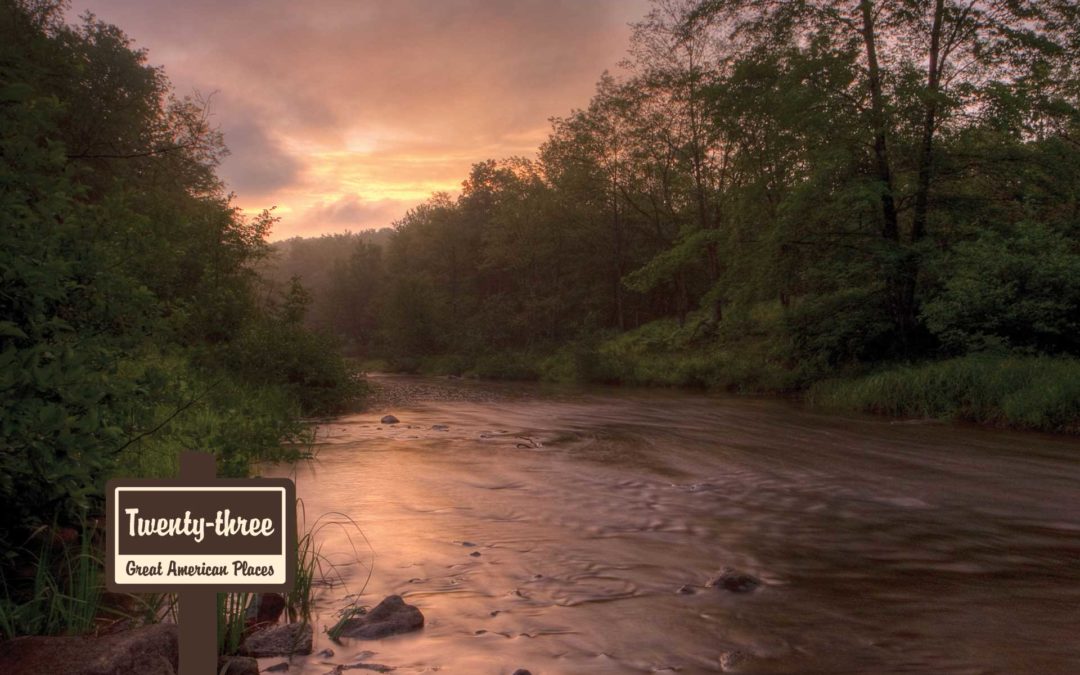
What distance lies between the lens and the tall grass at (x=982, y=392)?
585 inches

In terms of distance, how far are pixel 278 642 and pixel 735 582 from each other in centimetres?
348

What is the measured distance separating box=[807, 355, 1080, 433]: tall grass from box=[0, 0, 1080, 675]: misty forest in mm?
78

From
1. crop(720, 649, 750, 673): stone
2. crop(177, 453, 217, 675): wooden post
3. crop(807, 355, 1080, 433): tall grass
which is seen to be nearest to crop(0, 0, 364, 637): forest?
crop(177, 453, 217, 675): wooden post

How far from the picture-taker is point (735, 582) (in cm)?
618

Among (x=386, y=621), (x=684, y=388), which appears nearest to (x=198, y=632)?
(x=386, y=621)

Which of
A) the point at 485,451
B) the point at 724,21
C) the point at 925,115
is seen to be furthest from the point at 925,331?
the point at 485,451

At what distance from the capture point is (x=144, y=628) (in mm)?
3672

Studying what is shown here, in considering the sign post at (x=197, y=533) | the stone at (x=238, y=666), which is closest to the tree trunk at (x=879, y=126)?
the stone at (x=238, y=666)

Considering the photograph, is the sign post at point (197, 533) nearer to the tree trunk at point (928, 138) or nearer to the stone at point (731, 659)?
the stone at point (731, 659)

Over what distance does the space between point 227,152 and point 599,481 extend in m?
30.5

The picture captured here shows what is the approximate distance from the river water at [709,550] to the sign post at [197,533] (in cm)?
282

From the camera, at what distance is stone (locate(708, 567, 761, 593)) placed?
6.13m

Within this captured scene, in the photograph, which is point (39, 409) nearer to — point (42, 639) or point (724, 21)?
point (42, 639)

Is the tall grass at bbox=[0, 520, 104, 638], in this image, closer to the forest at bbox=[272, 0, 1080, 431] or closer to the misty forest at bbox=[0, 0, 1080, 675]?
the misty forest at bbox=[0, 0, 1080, 675]
